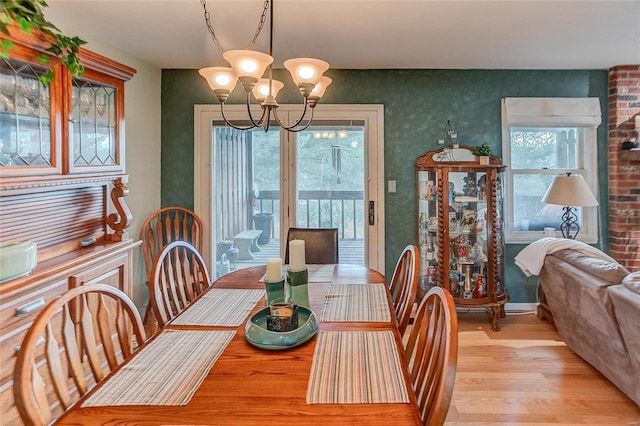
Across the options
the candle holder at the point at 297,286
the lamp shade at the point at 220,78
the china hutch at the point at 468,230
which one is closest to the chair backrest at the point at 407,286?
the candle holder at the point at 297,286

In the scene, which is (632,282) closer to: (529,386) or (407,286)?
(529,386)

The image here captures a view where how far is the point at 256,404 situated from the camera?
3.38 ft

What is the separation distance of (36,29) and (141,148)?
1681 mm

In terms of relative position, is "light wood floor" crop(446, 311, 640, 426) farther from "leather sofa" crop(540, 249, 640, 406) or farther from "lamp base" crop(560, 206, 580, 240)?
"lamp base" crop(560, 206, 580, 240)

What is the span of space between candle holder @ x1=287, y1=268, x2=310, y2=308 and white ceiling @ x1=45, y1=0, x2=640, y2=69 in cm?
164

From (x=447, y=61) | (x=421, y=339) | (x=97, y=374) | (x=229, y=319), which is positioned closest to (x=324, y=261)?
(x=229, y=319)

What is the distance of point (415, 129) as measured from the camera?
3.77 metres

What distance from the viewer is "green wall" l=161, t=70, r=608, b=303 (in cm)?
375

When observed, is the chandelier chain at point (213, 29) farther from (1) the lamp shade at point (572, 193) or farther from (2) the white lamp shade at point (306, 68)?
(1) the lamp shade at point (572, 193)

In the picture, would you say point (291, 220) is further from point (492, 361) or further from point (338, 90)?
point (492, 361)

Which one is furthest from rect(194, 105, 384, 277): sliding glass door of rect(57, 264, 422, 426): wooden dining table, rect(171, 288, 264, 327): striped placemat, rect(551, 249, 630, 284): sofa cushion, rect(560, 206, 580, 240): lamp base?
rect(57, 264, 422, 426): wooden dining table

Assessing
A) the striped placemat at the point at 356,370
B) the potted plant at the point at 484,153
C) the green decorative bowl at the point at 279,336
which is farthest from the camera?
the potted plant at the point at 484,153

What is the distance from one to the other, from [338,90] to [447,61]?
102 cm

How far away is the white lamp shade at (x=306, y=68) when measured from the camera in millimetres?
1719
